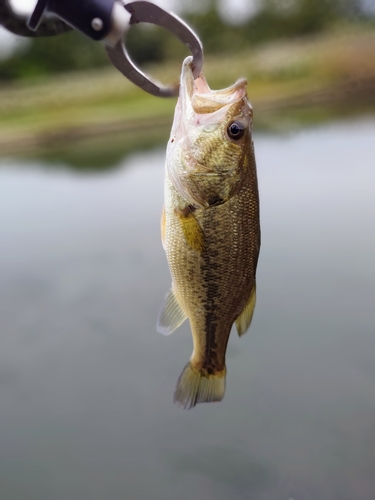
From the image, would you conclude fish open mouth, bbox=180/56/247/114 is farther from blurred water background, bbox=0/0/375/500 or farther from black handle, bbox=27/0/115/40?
blurred water background, bbox=0/0/375/500

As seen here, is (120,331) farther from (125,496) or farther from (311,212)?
(311,212)

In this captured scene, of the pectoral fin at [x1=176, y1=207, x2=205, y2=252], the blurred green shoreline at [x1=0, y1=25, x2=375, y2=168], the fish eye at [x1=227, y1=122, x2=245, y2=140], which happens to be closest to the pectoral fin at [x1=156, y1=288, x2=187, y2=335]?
the pectoral fin at [x1=176, y1=207, x2=205, y2=252]

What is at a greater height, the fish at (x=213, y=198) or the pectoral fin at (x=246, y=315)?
the fish at (x=213, y=198)

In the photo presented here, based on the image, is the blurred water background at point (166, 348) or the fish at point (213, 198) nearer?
the fish at point (213, 198)

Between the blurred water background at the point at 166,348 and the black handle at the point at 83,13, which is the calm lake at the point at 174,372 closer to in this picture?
the blurred water background at the point at 166,348

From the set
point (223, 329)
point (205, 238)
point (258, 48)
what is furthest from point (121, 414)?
point (258, 48)

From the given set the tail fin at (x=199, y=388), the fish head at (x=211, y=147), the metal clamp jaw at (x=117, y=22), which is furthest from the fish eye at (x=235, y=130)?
the tail fin at (x=199, y=388)
